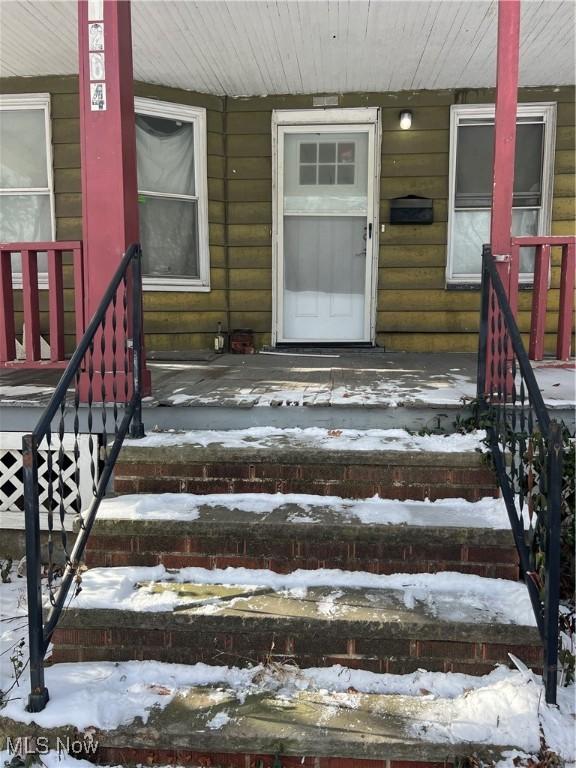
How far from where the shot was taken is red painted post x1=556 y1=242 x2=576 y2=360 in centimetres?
351

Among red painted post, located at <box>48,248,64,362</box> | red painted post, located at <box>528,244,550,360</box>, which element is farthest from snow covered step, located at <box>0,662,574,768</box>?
red painted post, located at <box>528,244,550,360</box>

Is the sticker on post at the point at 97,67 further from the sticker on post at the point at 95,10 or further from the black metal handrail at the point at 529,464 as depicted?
the black metal handrail at the point at 529,464

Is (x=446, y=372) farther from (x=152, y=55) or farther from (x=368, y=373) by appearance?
(x=152, y=55)

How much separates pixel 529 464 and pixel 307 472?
3.16 feet

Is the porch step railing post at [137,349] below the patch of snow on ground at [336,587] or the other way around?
the other way around

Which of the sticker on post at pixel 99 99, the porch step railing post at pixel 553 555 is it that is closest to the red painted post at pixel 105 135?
the sticker on post at pixel 99 99

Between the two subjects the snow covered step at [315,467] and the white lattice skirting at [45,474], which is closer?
the snow covered step at [315,467]

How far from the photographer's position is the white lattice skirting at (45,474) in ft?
10.4

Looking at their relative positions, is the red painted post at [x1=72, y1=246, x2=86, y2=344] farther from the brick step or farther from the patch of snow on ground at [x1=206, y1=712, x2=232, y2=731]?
the patch of snow on ground at [x1=206, y1=712, x2=232, y2=731]

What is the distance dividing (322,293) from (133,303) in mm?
3009

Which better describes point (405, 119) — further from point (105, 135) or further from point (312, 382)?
point (105, 135)

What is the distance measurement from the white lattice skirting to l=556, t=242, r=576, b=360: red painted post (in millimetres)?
→ 2866

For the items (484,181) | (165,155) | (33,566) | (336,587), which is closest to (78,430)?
(33,566)

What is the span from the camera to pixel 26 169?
5402mm
